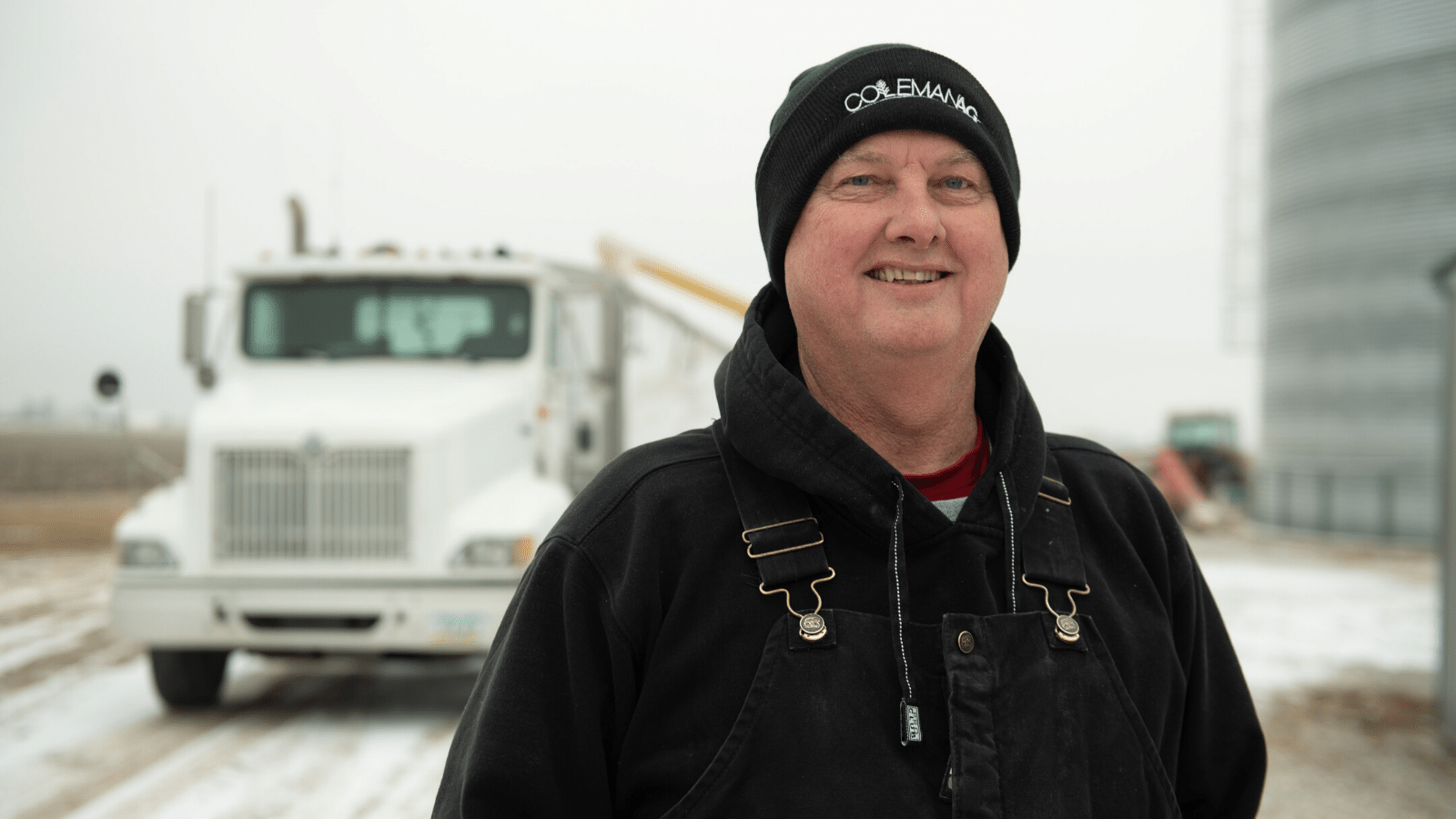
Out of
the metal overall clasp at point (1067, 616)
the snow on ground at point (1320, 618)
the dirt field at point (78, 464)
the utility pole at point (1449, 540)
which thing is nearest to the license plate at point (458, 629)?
the dirt field at point (78, 464)

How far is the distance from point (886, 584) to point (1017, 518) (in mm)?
223

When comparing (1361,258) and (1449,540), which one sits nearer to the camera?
(1449,540)

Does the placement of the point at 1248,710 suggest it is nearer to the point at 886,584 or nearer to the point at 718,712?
the point at 886,584

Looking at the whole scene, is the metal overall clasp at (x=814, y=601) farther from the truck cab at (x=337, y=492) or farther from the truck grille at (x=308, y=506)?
the truck grille at (x=308, y=506)

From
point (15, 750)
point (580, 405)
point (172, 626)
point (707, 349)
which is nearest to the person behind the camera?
point (15, 750)

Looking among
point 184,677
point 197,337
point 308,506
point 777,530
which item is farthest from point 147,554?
point 777,530

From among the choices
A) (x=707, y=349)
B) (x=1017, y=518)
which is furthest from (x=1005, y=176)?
(x=707, y=349)

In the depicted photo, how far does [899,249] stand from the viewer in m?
1.56

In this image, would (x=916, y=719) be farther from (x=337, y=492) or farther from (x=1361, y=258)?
(x=1361, y=258)

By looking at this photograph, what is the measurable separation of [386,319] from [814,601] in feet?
20.5

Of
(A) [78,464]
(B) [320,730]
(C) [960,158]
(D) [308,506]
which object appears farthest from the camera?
(A) [78,464]

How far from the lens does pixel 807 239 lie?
1.61 metres

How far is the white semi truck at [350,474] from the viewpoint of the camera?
617cm

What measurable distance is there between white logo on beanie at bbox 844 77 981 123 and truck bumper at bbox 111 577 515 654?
5.00 metres
